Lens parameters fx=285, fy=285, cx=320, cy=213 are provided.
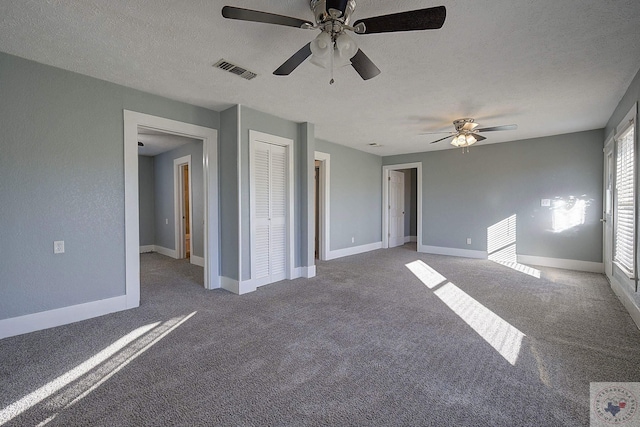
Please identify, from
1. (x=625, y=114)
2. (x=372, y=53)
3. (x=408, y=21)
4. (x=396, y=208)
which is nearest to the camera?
(x=408, y=21)

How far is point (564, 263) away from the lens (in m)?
5.26

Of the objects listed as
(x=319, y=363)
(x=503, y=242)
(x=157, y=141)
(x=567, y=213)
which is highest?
(x=157, y=141)

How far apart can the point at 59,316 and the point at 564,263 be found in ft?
24.5

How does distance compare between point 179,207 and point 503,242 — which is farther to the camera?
point 179,207

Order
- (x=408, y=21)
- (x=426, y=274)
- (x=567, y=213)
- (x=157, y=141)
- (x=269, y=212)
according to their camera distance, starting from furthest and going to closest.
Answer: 1. (x=157, y=141)
2. (x=567, y=213)
3. (x=426, y=274)
4. (x=269, y=212)
5. (x=408, y=21)

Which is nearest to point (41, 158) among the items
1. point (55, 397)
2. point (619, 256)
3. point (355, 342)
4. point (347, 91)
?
point (55, 397)

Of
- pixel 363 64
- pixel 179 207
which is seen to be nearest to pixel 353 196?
pixel 179 207

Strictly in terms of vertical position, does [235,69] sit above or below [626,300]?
above

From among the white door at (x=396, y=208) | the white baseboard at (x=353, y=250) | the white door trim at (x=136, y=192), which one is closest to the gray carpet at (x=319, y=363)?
the white door trim at (x=136, y=192)

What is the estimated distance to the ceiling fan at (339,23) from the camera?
61.9 inches

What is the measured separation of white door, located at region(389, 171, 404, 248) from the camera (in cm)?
773

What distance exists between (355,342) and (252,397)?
101 centimetres

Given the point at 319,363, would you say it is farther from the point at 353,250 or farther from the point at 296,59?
the point at 353,250

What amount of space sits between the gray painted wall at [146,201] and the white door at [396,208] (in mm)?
6055
